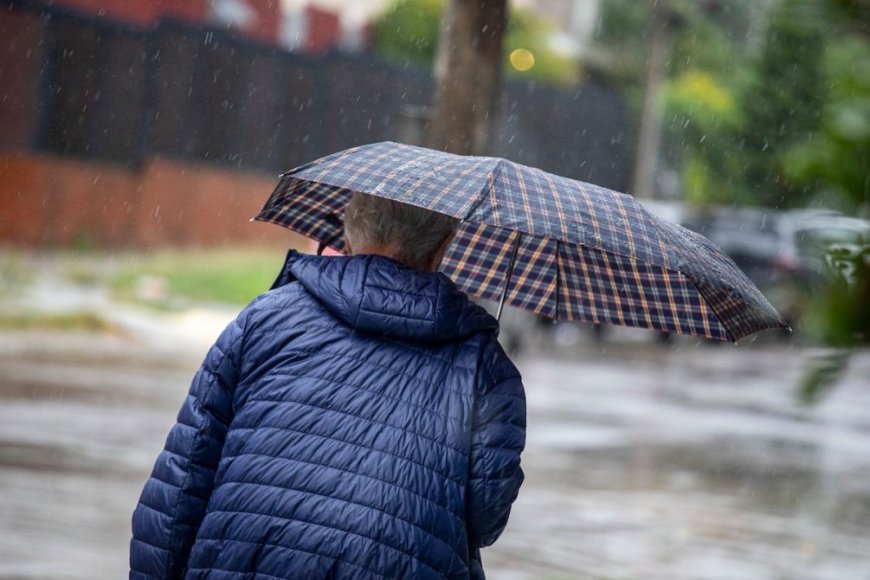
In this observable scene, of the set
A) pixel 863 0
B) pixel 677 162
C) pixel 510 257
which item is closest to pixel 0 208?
pixel 510 257

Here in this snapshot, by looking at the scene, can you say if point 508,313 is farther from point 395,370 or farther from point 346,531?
point 346,531

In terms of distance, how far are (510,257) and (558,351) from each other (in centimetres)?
1704

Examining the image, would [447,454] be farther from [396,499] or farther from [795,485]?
[795,485]

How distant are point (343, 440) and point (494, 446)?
1.08ft

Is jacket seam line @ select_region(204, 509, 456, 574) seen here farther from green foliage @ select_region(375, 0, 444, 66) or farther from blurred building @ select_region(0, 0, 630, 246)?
green foliage @ select_region(375, 0, 444, 66)

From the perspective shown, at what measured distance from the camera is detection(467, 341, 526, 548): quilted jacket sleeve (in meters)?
2.82

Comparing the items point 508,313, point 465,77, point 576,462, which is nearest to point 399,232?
point 465,77

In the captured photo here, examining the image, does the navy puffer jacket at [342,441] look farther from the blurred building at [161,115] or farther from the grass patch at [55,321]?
the blurred building at [161,115]

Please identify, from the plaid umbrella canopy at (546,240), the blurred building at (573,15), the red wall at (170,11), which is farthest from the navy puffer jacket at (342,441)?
the blurred building at (573,15)

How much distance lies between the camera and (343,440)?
108 inches

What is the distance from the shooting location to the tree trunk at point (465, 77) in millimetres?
7172

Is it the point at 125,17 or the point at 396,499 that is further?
the point at 125,17

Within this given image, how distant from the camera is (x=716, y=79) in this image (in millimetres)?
49344

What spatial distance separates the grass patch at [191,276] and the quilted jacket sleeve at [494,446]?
16.0 m
